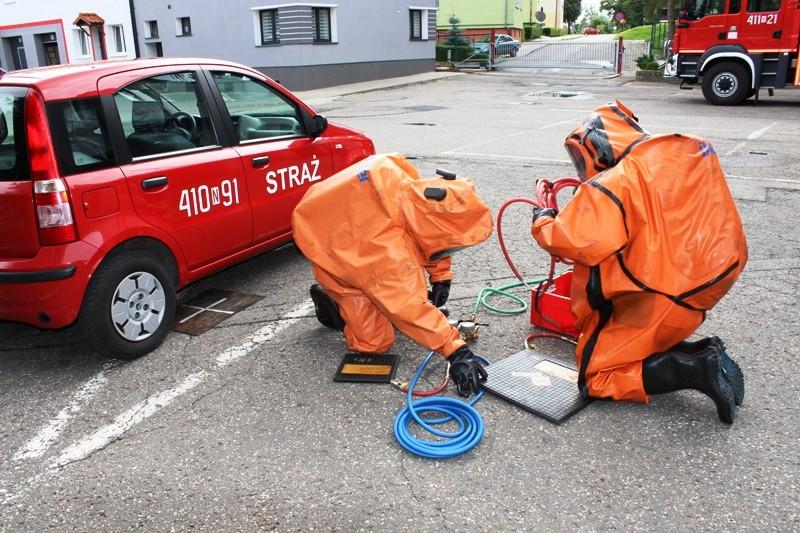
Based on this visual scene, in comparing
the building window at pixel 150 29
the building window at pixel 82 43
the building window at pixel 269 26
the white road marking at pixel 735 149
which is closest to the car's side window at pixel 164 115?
the white road marking at pixel 735 149

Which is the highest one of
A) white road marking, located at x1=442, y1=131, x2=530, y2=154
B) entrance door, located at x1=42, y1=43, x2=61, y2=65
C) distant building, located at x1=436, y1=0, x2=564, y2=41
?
distant building, located at x1=436, y1=0, x2=564, y2=41

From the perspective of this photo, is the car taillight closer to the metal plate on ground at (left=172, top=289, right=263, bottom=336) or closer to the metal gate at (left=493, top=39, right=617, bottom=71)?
the metal plate on ground at (left=172, top=289, right=263, bottom=336)

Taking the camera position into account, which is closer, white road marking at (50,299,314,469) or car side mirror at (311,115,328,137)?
white road marking at (50,299,314,469)

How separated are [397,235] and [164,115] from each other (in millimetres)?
1837

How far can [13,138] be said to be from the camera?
11.2ft

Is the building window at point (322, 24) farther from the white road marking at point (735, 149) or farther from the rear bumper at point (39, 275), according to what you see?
the rear bumper at point (39, 275)

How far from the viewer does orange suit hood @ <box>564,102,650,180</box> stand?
9.54ft

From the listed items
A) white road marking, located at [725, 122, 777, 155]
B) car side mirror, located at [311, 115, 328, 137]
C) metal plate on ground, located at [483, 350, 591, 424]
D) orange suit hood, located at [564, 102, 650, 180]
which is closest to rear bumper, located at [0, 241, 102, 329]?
car side mirror, located at [311, 115, 328, 137]

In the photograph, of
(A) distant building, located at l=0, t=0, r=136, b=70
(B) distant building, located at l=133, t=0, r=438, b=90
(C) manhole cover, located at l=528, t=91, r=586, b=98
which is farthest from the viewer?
(A) distant building, located at l=0, t=0, r=136, b=70

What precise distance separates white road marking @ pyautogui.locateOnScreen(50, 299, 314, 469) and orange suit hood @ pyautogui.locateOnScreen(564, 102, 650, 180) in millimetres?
2127

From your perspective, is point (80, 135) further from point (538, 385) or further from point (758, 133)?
point (758, 133)

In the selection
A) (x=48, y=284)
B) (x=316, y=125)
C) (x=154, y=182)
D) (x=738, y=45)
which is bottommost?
(x=48, y=284)

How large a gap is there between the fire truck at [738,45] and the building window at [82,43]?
25475 millimetres

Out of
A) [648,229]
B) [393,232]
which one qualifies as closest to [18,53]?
[393,232]
